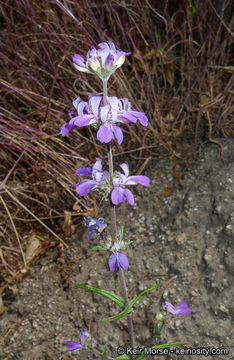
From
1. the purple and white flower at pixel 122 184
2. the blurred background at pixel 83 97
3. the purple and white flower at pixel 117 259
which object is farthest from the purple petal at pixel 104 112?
the blurred background at pixel 83 97

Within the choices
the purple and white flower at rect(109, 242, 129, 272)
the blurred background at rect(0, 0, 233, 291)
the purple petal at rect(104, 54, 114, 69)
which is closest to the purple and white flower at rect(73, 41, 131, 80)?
the purple petal at rect(104, 54, 114, 69)

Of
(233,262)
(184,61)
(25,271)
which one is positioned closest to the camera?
(233,262)

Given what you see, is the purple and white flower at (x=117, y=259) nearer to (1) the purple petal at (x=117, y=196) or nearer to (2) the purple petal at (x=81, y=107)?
(1) the purple petal at (x=117, y=196)

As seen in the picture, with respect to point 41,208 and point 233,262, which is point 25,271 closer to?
point 41,208

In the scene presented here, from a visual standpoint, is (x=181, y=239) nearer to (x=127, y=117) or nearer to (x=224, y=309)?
(x=224, y=309)

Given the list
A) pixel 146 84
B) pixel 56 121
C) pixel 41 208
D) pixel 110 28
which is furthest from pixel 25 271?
pixel 110 28

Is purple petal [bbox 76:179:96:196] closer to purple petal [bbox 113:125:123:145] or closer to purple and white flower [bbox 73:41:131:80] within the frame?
purple petal [bbox 113:125:123:145]
